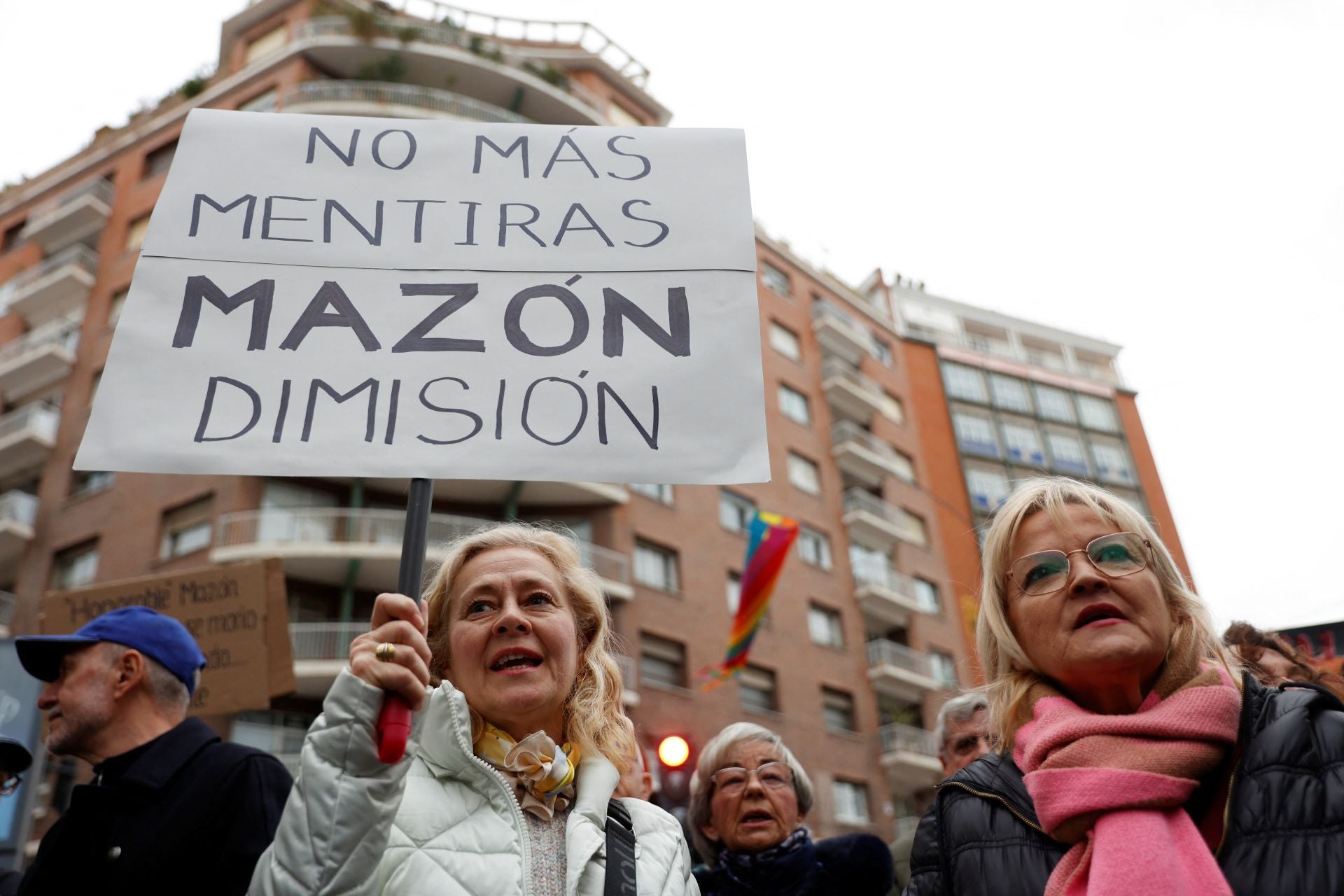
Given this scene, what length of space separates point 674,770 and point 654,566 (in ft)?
50.6

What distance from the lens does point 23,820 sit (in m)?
5.04

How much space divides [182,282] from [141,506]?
20855 millimetres

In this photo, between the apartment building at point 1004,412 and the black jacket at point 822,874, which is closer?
the black jacket at point 822,874

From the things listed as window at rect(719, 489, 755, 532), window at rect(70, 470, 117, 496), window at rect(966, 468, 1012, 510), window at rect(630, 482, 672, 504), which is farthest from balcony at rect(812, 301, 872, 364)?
window at rect(70, 470, 117, 496)

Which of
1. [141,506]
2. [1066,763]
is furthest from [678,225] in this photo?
[141,506]

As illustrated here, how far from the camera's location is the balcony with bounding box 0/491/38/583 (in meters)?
22.3

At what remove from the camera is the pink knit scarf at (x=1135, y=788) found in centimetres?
180

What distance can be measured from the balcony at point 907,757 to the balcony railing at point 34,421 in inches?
810

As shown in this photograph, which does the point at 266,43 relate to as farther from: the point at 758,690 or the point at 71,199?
the point at 758,690

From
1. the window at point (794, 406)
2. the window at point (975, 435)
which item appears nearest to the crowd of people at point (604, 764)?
the window at point (794, 406)

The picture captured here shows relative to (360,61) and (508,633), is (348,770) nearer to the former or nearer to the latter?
(508,633)

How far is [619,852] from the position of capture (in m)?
2.14

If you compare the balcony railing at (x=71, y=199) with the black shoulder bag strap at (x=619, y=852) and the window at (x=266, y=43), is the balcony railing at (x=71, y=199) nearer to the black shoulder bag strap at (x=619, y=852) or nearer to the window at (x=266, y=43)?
the window at (x=266, y=43)

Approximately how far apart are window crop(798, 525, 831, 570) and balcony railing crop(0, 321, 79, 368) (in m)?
18.2
